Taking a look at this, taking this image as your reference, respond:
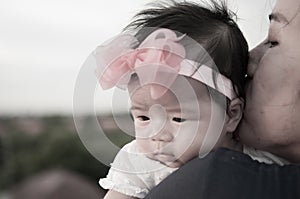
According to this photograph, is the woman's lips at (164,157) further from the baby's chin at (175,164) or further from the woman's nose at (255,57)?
the woman's nose at (255,57)

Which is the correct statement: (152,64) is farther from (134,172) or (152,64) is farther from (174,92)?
(134,172)

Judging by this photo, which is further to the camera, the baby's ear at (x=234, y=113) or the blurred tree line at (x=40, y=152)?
the blurred tree line at (x=40, y=152)

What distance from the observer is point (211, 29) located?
93 cm

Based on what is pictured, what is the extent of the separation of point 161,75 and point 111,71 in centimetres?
7

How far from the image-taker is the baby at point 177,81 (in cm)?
88

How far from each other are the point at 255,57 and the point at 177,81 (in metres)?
0.12

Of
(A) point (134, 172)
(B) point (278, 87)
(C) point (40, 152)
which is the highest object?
(B) point (278, 87)

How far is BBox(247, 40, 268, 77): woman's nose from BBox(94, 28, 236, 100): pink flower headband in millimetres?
38

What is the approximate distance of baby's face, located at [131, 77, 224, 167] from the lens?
34.9 inches

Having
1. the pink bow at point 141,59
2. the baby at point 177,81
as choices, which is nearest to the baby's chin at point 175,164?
the baby at point 177,81

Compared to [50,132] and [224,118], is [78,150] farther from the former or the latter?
[224,118]

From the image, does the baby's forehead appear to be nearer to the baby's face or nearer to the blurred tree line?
the baby's face

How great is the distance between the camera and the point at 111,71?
0.90m

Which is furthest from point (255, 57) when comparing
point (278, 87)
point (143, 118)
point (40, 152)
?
point (40, 152)
